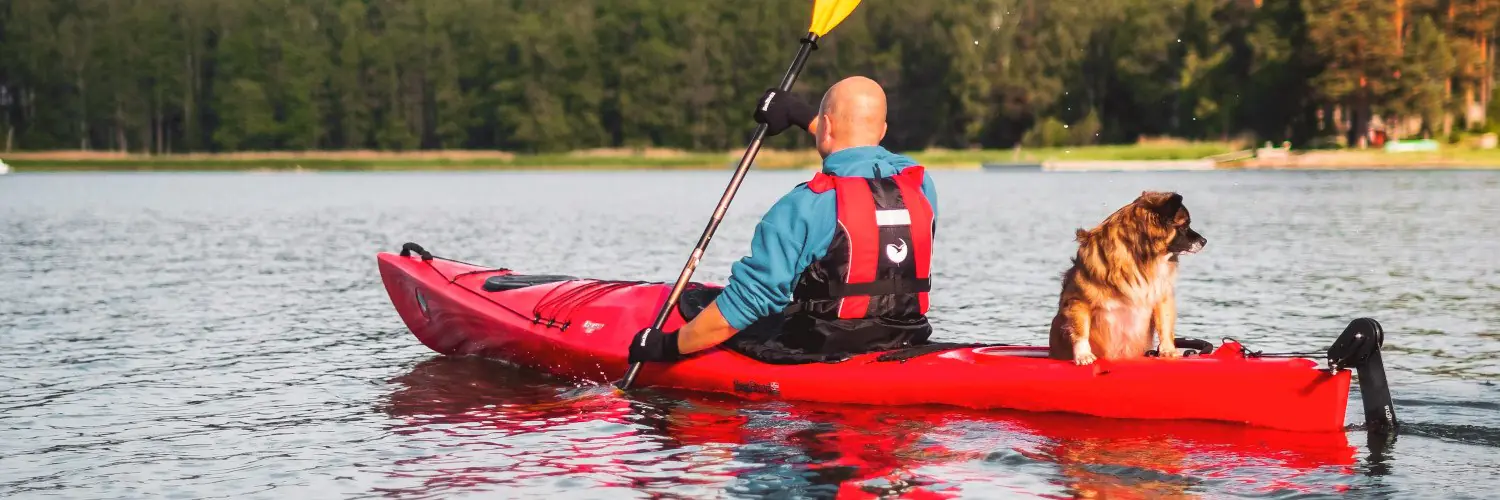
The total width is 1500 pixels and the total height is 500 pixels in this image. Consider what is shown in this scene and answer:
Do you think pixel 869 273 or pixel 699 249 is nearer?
pixel 869 273

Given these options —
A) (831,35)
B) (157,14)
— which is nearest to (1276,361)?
(831,35)

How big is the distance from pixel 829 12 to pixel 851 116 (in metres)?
2.07

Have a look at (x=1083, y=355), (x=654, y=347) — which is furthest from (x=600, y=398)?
(x=1083, y=355)

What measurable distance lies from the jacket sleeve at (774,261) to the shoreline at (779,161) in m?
52.4

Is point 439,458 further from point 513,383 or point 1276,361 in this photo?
point 1276,361

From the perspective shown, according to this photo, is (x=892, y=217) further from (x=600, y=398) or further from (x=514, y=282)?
(x=514, y=282)

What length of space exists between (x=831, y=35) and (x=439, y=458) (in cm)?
8465

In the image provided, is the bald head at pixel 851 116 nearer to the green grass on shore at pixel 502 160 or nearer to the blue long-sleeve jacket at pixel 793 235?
the blue long-sleeve jacket at pixel 793 235

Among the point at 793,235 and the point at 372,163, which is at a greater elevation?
the point at 793,235

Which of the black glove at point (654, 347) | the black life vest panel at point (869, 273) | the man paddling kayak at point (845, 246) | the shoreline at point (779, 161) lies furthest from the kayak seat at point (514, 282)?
the shoreline at point (779, 161)

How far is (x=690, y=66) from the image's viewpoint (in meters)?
95.9

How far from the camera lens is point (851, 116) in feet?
22.7

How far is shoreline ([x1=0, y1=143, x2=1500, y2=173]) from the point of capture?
5891 centimetres

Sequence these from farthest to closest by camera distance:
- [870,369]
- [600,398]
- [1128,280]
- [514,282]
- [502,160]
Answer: [502,160] → [514,282] → [600,398] → [870,369] → [1128,280]
